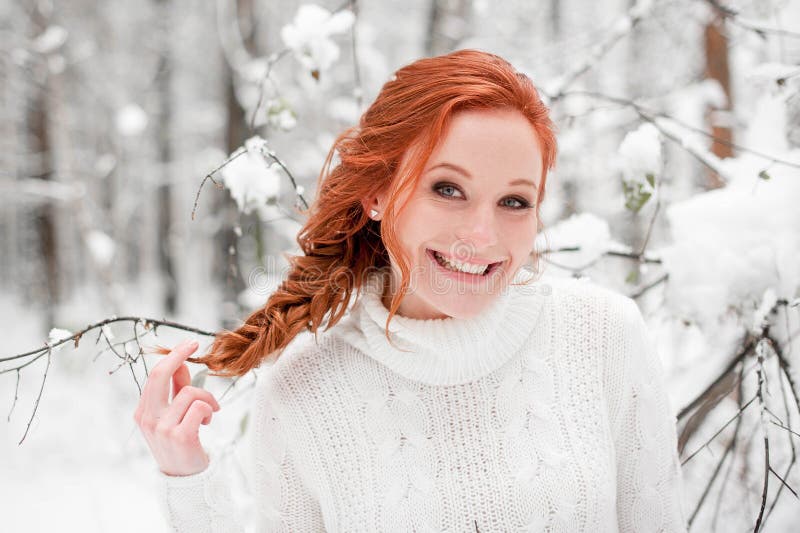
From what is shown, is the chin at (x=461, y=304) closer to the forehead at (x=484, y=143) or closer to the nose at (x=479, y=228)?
the nose at (x=479, y=228)

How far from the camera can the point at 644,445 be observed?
1.48 m

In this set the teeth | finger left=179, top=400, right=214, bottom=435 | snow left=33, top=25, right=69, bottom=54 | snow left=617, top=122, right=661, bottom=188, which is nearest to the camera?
finger left=179, top=400, right=214, bottom=435

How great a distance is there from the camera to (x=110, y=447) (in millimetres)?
5270

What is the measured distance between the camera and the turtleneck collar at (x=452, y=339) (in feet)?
4.76

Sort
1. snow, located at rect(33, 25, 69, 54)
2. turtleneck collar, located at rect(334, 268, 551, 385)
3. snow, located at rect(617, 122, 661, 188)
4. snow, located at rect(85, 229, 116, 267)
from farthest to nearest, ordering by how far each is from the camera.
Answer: snow, located at rect(33, 25, 69, 54), snow, located at rect(85, 229, 116, 267), snow, located at rect(617, 122, 661, 188), turtleneck collar, located at rect(334, 268, 551, 385)

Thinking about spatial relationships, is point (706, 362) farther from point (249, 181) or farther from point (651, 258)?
point (249, 181)

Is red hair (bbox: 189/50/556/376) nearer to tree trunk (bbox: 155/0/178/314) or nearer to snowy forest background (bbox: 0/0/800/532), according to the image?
snowy forest background (bbox: 0/0/800/532)

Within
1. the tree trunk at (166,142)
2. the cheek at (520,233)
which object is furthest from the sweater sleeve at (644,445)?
the tree trunk at (166,142)

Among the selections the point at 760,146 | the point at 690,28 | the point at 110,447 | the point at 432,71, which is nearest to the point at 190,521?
the point at 432,71

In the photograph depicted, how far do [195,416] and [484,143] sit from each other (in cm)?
86

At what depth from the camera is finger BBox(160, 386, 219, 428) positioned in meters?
1.20

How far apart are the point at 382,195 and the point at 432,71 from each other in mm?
316

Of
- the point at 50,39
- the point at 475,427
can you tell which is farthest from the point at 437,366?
the point at 50,39

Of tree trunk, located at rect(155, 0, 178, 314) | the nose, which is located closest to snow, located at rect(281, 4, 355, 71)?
the nose
